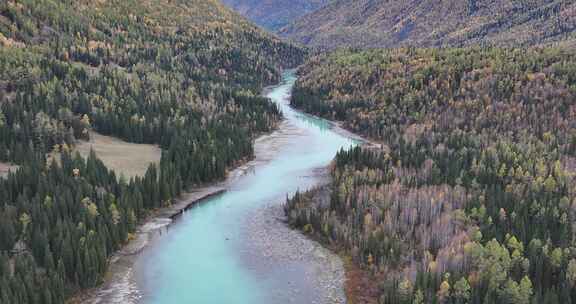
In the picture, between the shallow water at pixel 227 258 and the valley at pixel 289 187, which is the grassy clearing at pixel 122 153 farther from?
the shallow water at pixel 227 258

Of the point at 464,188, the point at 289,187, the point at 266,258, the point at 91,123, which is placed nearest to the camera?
the point at 266,258

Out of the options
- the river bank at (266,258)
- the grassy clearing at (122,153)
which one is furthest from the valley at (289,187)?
the grassy clearing at (122,153)

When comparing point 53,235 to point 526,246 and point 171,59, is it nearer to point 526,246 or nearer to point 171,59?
point 526,246

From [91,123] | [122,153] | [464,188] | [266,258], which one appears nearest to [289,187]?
[266,258]

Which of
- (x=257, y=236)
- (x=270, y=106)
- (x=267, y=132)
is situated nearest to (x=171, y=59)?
(x=270, y=106)

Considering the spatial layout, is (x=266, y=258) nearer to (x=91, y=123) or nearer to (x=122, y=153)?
(x=122, y=153)
